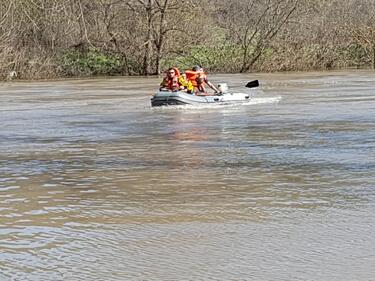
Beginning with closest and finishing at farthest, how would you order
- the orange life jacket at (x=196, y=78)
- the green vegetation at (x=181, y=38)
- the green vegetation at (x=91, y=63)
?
the orange life jacket at (x=196, y=78), the green vegetation at (x=181, y=38), the green vegetation at (x=91, y=63)

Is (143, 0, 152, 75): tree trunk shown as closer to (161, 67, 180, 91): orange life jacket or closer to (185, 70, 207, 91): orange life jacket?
(185, 70, 207, 91): orange life jacket

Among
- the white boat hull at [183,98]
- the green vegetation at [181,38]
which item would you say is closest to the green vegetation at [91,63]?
the green vegetation at [181,38]

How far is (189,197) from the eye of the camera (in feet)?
32.1

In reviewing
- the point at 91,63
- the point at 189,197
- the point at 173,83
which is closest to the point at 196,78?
the point at 173,83

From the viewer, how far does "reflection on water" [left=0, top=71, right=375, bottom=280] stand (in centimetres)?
702

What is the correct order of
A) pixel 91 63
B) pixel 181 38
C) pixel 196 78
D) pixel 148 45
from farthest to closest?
pixel 91 63 < pixel 181 38 < pixel 148 45 < pixel 196 78

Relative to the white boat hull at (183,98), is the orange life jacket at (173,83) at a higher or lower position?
higher

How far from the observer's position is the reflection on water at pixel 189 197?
7.02m

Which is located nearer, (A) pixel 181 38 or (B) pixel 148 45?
(B) pixel 148 45

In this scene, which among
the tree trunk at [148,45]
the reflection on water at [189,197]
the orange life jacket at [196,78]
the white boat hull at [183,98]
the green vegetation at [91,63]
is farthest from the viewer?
the green vegetation at [91,63]

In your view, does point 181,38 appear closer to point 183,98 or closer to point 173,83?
point 173,83

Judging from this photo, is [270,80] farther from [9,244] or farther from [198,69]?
[9,244]

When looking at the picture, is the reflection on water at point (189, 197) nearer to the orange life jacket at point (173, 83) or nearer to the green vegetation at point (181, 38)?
the orange life jacket at point (173, 83)

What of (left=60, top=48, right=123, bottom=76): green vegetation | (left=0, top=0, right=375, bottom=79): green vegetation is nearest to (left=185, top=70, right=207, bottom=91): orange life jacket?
(left=0, top=0, right=375, bottom=79): green vegetation
